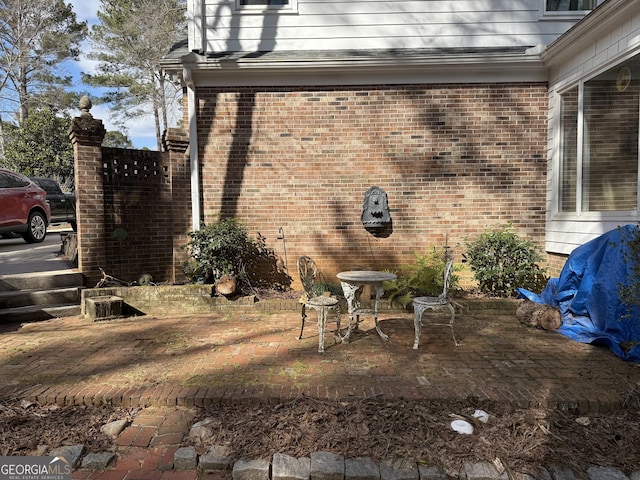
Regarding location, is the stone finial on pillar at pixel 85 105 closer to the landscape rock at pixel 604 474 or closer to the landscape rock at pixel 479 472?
the landscape rock at pixel 479 472

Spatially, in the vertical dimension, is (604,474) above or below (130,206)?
below

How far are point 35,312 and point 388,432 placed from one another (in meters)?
5.03

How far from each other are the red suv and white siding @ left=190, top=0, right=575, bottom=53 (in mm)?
5573

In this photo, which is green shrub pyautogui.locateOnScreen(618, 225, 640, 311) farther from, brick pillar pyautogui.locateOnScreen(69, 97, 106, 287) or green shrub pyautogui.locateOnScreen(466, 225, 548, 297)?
brick pillar pyautogui.locateOnScreen(69, 97, 106, 287)

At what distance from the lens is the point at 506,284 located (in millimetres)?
5926

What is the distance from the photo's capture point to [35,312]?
537 centimetres

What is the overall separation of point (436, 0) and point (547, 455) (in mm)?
6468

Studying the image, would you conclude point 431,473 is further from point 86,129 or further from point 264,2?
point 264,2

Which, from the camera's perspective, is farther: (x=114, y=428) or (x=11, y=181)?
(x=11, y=181)

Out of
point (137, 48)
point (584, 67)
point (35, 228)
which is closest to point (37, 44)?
point (137, 48)

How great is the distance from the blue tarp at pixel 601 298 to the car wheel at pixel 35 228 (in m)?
10.7

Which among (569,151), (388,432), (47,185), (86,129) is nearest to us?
(388,432)

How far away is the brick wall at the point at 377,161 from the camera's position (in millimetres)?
6336

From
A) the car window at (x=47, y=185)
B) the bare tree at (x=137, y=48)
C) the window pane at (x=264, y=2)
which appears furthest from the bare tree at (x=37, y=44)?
the window pane at (x=264, y=2)
